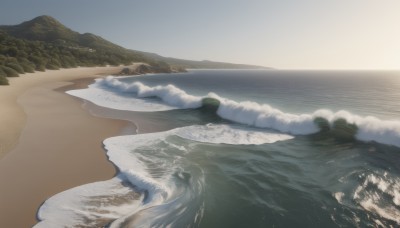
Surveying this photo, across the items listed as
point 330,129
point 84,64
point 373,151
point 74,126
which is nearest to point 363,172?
point 373,151

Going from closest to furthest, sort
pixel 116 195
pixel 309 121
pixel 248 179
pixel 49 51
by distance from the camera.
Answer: pixel 116 195
pixel 248 179
pixel 309 121
pixel 49 51

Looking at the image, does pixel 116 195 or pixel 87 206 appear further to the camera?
pixel 116 195

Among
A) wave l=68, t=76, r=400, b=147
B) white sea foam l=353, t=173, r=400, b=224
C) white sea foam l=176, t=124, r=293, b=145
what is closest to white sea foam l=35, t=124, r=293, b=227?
white sea foam l=176, t=124, r=293, b=145

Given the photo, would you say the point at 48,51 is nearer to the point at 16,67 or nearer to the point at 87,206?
the point at 16,67

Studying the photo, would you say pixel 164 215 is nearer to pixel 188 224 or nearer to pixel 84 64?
pixel 188 224

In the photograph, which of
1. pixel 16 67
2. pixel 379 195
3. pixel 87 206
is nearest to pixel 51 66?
pixel 16 67

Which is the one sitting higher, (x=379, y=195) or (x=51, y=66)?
(x=51, y=66)

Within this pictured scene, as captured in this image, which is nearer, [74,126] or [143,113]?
[74,126]

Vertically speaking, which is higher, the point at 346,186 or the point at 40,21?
the point at 40,21
